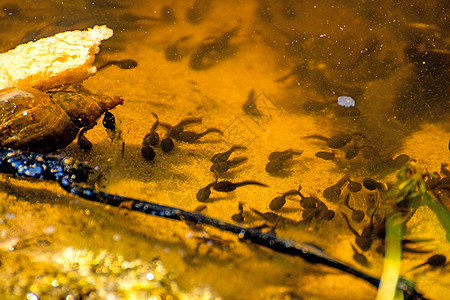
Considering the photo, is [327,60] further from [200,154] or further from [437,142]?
[200,154]

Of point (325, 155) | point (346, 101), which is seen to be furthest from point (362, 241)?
point (346, 101)

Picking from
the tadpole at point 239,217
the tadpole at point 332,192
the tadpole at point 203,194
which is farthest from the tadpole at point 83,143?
the tadpole at point 332,192

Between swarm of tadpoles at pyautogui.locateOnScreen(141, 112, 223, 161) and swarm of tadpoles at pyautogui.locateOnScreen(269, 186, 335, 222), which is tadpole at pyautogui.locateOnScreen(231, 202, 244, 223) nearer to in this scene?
swarm of tadpoles at pyautogui.locateOnScreen(269, 186, 335, 222)

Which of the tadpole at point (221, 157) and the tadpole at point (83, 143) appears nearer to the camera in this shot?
the tadpole at point (83, 143)

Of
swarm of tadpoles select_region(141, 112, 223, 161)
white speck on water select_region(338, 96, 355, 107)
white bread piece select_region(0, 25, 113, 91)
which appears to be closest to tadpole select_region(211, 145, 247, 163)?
swarm of tadpoles select_region(141, 112, 223, 161)

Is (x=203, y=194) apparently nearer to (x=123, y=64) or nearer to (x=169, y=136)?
(x=169, y=136)

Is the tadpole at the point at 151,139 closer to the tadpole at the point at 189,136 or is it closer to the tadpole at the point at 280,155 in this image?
the tadpole at the point at 189,136
